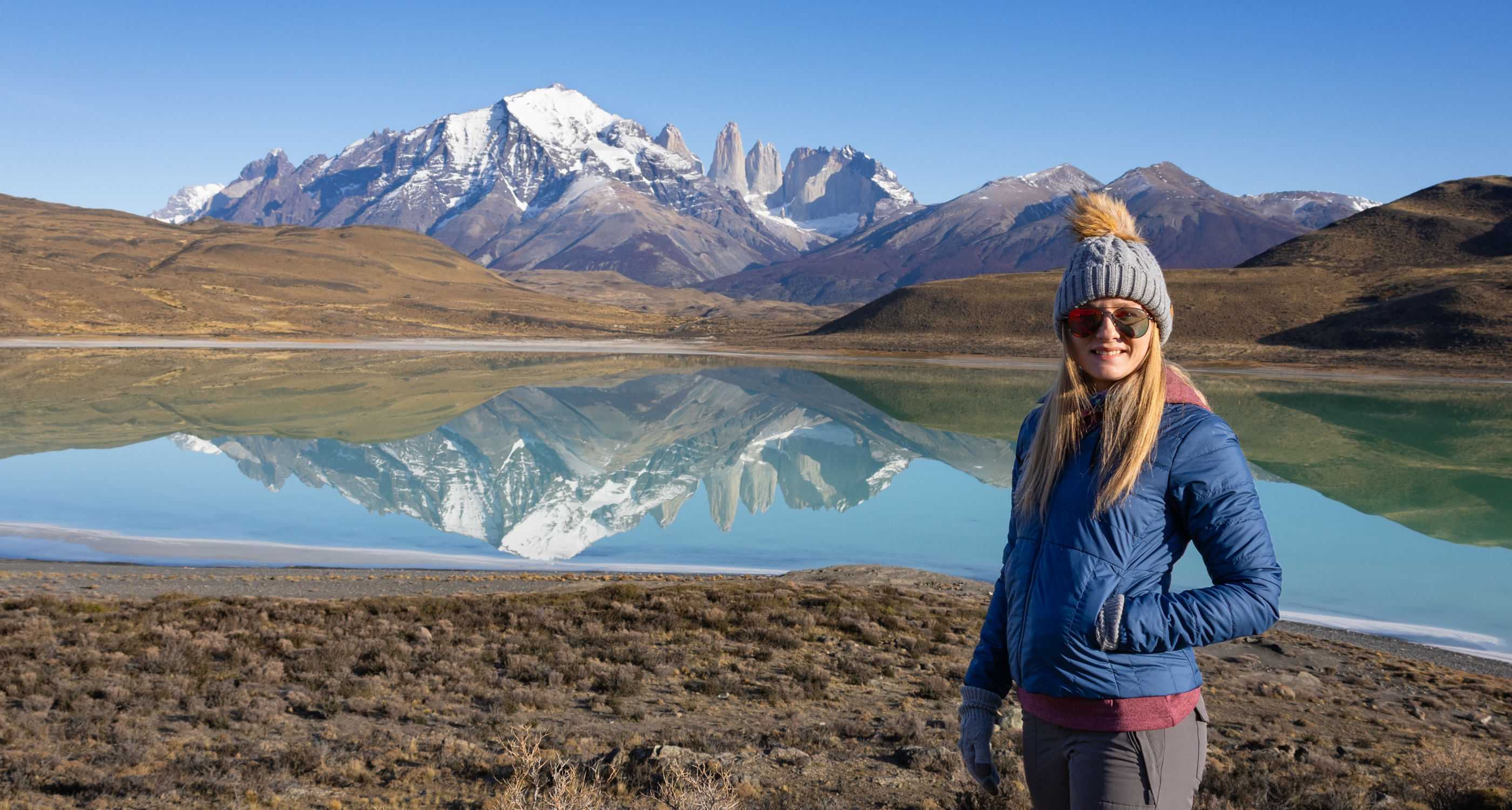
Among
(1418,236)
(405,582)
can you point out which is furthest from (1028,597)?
(1418,236)

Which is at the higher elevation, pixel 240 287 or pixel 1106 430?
pixel 240 287

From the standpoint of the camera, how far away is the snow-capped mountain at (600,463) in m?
26.4

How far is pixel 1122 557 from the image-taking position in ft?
8.00

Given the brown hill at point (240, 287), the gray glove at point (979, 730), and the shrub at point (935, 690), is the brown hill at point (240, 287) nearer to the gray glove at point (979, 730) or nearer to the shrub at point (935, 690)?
the shrub at point (935, 690)

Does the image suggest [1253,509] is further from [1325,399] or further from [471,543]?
[1325,399]

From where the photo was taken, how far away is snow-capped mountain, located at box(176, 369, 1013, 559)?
86.5 ft

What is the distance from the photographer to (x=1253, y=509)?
233cm

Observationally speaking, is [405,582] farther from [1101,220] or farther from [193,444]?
[193,444]

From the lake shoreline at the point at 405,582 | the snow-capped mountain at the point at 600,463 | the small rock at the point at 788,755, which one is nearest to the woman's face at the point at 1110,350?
the small rock at the point at 788,755

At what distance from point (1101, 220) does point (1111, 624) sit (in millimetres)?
1369

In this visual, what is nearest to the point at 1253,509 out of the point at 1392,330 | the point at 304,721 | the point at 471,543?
the point at 304,721

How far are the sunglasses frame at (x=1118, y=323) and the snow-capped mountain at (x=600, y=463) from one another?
19.4 meters

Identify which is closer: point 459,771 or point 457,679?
point 459,771

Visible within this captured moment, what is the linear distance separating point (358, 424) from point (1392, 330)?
8604 cm
